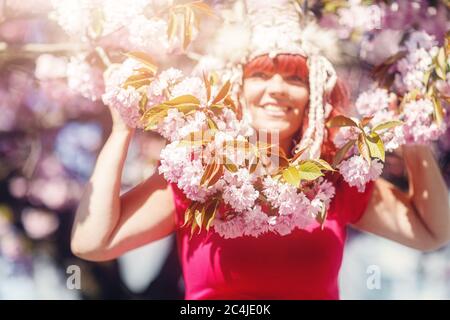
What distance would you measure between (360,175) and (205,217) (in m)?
0.38

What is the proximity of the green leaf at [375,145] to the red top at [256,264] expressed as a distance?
11.2 inches

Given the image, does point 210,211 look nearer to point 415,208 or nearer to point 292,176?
point 292,176

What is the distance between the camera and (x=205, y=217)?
4.60ft

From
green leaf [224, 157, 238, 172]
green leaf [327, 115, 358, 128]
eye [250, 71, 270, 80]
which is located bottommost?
green leaf [224, 157, 238, 172]

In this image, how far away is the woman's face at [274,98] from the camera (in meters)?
1.56

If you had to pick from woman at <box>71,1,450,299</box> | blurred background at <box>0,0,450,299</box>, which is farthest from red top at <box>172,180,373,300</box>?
blurred background at <box>0,0,450,299</box>

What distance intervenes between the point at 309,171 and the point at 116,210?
48 centimetres

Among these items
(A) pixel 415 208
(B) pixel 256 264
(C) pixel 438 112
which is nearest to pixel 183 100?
(B) pixel 256 264

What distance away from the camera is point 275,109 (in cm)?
158

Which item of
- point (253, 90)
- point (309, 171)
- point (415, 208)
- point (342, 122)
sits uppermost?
point (253, 90)

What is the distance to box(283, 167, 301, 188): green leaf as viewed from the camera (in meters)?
1.35

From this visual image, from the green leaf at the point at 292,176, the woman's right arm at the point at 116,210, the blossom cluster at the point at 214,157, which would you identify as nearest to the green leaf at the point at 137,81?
the blossom cluster at the point at 214,157

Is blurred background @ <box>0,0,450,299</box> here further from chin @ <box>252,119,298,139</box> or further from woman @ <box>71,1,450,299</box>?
chin @ <box>252,119,298,139</box>

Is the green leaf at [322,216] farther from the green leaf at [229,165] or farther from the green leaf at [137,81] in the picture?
the green leaf at [137,81]
